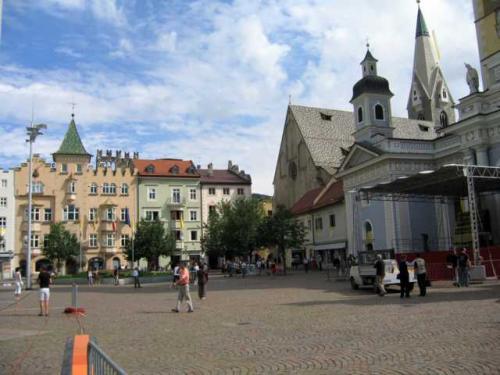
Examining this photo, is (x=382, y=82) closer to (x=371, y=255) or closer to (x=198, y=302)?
(x=371, y=255)

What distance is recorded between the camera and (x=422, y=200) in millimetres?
41656

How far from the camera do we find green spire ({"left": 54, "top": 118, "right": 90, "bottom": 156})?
69.9m

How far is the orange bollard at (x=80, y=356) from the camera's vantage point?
4461mm

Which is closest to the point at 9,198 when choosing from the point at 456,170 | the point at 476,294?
the point at 456,170

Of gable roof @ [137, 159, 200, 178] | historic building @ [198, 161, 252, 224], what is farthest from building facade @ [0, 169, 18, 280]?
historic building @ [198, 161, 252, 224]

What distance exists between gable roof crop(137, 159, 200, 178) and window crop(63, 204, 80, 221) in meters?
9.78

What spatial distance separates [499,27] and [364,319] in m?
32.0

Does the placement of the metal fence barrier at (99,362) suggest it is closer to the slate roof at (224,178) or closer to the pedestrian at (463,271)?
the pedestrian at (463,271)

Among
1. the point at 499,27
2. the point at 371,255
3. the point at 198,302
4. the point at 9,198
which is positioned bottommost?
the point at 198,302

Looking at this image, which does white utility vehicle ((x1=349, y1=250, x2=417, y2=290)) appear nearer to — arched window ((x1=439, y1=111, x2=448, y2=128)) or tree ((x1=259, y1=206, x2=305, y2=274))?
tree ((x1=259, y1=206, x2=305, y2=274))

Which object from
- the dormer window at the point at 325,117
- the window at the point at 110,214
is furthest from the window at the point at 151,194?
the dormer window at the point at 325,117

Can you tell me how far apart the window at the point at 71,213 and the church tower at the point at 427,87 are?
5382 centimetres

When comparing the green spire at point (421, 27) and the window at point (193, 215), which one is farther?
the green spire at point (421, 27)

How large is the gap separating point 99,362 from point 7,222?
213 feet
